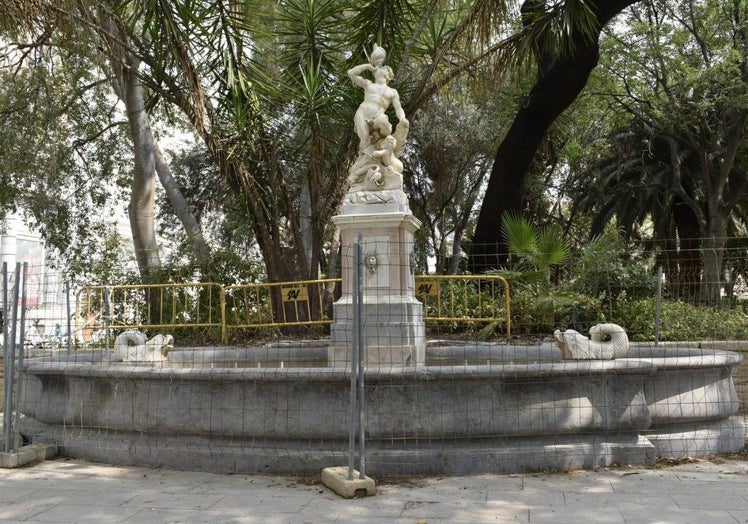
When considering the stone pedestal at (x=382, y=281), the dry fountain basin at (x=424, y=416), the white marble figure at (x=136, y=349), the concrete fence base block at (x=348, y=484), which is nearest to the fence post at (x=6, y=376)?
the dry fountain basin at (x=424, y=416)

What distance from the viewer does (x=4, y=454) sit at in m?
5.67

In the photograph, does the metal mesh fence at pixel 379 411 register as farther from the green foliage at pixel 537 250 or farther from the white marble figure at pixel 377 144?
the green foliage at pixel 537 250

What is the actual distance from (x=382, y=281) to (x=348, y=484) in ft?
11.5

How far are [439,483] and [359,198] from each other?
3.89 m

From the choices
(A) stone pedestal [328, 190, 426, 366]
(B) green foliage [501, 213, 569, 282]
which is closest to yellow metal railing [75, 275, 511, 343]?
(B) green foliage [501, 213, 569, 282]

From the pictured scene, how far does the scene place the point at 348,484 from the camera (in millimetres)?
4602

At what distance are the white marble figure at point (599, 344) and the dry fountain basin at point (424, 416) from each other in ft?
1.23

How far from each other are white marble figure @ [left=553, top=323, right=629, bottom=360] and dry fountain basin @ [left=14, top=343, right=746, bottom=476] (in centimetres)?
37

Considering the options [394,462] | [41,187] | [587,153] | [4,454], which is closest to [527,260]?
[394,462]

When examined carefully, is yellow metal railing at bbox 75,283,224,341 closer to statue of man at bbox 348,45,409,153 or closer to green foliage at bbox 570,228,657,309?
statue of man at bbox 348,45,409,153

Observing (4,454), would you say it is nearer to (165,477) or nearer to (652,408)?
(165,477)

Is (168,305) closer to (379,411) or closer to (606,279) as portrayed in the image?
(606,279)

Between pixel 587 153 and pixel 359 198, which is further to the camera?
pixel 587 153

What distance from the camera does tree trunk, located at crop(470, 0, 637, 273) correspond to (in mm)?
13203
